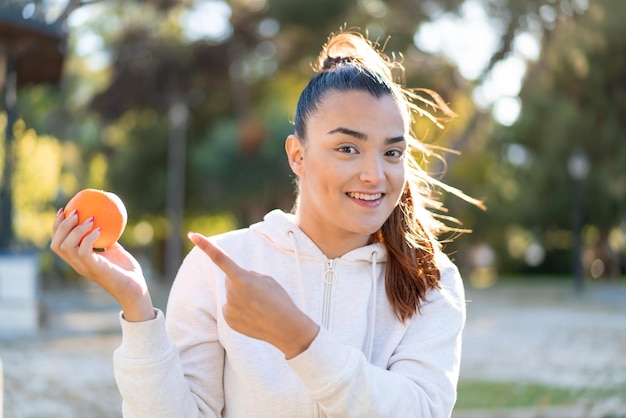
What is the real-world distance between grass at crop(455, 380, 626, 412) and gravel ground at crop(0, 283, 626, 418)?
0.29 meters

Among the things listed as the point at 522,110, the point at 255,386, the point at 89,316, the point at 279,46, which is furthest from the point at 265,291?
the point at 522,110

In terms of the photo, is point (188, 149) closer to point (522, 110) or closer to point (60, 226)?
point (522, 110)

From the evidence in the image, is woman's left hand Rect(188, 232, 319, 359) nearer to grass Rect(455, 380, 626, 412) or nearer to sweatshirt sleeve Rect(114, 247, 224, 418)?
sweatshirt sleeve Rect(114, 247, 224, 418)

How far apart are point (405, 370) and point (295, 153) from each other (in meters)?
0.64

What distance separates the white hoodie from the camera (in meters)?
2.15

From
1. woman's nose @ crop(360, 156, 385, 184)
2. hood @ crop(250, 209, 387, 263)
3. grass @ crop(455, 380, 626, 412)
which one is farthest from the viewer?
grass @ crop(455, 380, 626, 412)

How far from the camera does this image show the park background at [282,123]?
2459 cm

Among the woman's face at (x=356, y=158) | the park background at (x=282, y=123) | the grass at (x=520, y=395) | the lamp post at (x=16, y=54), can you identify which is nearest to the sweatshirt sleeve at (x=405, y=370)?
the woman's face at (x=356, y=158)

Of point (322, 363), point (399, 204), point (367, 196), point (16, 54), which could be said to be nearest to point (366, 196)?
point (367, 196)

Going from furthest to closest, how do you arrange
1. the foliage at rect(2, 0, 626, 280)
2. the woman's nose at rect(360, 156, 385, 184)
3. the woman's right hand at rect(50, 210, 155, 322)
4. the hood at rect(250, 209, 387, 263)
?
the foliage at rect(2, 0, 626, 280)
the hood at rect(250, 209, 387, 263)
the woman's nose at rect(360, 156, 385, 184)
the woman's right hand at rect(50, 210, 155, 322)

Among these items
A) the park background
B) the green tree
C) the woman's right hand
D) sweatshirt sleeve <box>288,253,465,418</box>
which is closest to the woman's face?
sweatshirt sleeve <box>288,253,465,418</box>

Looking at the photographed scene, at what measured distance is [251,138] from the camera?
32344mm

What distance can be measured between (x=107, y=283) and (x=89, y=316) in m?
15.6

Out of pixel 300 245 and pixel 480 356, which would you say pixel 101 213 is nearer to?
pixel 300 245
